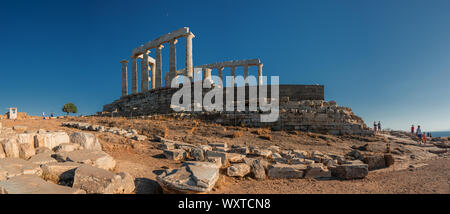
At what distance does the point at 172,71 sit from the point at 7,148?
65.8ft

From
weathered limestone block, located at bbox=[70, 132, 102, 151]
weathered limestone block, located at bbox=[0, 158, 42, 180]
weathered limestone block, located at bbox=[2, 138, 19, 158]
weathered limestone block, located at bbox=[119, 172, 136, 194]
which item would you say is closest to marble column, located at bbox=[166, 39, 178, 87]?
weathered limestone block, located at bbox=[70, 132, 102, 151]

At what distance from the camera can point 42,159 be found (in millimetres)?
4715

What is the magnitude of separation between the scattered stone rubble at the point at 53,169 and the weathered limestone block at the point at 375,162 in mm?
7760

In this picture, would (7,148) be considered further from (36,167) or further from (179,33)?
(179,33)

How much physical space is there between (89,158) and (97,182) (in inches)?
63.8

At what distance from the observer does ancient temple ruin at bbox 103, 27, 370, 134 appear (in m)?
14.4

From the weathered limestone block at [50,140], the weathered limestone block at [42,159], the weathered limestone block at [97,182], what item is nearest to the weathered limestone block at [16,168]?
the weathered limestone block at [42,159]

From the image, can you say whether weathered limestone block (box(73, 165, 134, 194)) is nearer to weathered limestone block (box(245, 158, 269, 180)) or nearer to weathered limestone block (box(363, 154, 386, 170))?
weathered limestone block (box(245, 158, 269, 180))

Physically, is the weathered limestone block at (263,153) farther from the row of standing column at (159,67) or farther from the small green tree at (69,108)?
the small green tree at (69,108)

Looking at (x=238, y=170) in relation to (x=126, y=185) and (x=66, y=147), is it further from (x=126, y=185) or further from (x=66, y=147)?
(x=66, y=147)

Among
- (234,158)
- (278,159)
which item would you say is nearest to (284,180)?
(278,159)

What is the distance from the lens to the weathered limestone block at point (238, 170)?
5914 millimetres

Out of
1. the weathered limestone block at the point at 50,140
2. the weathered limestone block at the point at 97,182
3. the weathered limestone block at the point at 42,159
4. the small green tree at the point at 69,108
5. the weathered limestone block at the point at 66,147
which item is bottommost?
the weathered limestone block at the point at 97,182
